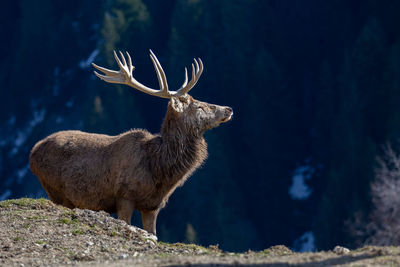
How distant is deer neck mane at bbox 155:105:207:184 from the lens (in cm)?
1348

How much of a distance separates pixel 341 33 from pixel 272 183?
18.5 m

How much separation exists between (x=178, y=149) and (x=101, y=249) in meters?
3.63

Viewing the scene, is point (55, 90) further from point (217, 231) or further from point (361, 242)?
point (361, 242)

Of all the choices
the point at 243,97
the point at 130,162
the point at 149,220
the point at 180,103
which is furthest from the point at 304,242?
the point at 130,162

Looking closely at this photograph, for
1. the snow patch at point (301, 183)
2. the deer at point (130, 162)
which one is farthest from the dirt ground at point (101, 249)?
the snow patch at point (301, 183)

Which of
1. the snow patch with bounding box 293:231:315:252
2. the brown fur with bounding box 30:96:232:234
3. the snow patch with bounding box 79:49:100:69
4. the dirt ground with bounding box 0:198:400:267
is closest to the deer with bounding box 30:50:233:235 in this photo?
the brown fur with bounding box 30:96:232:234

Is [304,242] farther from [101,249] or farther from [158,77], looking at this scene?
[101,249]

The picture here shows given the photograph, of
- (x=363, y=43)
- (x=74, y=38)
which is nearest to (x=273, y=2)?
(x=363, y=43)

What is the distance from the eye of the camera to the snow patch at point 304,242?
57.4 m

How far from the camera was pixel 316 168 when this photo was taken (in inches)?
2633

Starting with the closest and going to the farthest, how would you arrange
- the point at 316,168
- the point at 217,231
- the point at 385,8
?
the point at 217,231
the point at 316,168
the point at 385,8

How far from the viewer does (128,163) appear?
13.2 m

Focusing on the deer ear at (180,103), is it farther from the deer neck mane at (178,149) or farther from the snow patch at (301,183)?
the snow patch at (301,183)

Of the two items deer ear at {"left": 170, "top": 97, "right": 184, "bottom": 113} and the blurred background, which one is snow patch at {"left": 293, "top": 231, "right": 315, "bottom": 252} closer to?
the blurred background
